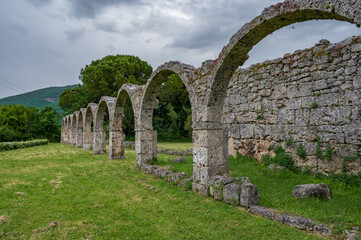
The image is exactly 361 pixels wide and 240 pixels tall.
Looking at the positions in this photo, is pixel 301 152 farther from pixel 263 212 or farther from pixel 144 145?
pixel 144 145

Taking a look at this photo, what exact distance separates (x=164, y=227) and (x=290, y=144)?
551 centimetres

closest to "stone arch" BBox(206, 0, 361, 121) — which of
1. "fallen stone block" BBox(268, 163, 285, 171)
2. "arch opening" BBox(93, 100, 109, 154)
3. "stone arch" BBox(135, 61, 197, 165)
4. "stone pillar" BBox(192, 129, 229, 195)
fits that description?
"stone pillar" BBox(192, 129, 229, 195)

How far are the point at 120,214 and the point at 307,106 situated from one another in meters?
6.25

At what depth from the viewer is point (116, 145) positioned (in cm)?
1277

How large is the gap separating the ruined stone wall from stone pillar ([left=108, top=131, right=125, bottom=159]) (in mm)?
6700

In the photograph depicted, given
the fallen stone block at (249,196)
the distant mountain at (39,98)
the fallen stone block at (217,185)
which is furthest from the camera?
the distant mountain at (39,98)

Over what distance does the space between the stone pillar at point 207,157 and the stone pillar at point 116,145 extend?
25.4 ft

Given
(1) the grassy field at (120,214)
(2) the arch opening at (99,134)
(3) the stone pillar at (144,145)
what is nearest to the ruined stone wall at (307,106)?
(3) the stone pillar at (144,145)

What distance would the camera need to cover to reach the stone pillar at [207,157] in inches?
226

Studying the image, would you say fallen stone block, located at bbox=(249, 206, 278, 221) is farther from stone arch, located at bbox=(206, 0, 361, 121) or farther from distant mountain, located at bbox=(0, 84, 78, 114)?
distant mountain, located at bbox=(0, 84, 78, 114)

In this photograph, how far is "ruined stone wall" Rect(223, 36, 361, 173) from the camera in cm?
611

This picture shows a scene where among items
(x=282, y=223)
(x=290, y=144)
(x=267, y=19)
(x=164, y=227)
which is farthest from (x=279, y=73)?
(x=164, y=227)

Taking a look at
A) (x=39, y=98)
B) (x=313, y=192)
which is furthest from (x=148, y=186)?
(x=39, y=98)

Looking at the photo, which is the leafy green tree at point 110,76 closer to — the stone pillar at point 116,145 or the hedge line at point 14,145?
the hedge line at point 14,145
